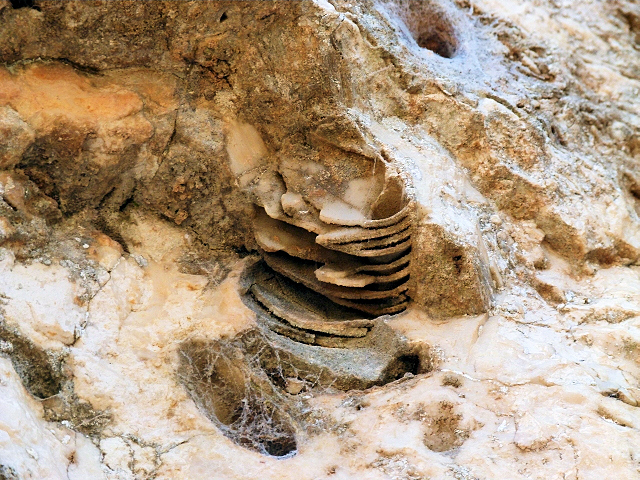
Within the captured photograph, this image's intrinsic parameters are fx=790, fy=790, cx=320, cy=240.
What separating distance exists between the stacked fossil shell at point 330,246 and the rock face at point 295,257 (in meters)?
0.01

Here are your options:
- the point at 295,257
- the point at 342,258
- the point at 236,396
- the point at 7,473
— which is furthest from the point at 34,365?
the point at 342,258

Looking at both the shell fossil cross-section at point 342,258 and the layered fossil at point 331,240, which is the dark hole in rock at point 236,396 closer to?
the shell fossil cross-section at point 342,258

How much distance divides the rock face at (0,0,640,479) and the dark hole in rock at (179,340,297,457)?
1cm

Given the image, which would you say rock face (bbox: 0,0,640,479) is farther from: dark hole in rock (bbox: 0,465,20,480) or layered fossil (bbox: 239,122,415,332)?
dark hole in rock (bbox: 0,465,20,480)

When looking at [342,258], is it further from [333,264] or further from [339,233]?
[339,233]

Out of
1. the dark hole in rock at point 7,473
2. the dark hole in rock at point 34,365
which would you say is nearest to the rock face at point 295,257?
the dark hole in rock at point 34,365

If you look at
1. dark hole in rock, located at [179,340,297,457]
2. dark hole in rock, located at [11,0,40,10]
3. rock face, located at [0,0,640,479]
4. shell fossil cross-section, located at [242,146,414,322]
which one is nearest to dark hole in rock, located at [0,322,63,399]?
rock face, located at [0,0,640,479]

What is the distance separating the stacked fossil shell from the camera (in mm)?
4352

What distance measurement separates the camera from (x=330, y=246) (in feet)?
A: 14.4

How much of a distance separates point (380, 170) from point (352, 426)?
1464 millimetres

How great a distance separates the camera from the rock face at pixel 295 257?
3773mm

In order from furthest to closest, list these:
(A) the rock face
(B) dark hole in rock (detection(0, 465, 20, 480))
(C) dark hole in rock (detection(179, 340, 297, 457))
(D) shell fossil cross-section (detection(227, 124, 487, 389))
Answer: (D) shell fossil cross-section (detection(227, 124, 487, 389)), (C) dark hole in rock (detection(179, 340, 297, 457)), (A) the rock face, (B) dark hole in rock (detection(0, 465, 20, 480))

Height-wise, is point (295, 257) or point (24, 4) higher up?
point (24, 4)

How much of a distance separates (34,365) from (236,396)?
3.46 ft
